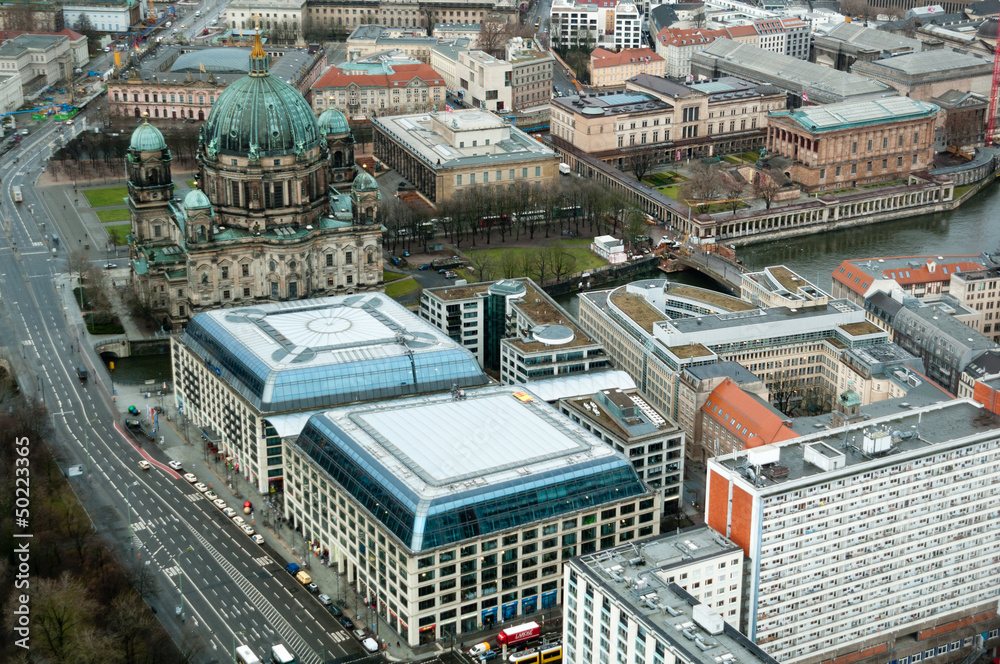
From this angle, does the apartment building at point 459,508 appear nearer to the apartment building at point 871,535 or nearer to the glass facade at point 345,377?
the glass facade at point 345,377

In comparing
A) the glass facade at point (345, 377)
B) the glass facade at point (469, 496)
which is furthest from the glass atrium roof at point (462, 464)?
the glass facade at point (345, 377)

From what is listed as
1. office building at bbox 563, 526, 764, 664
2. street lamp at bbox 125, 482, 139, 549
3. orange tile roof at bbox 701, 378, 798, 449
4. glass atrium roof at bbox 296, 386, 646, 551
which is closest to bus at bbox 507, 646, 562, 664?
office building at bbox 563, 526, 764, 664

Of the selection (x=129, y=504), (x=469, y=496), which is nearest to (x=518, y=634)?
(x=469, y=496)

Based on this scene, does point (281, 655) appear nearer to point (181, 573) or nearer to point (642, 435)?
point (181, 573)

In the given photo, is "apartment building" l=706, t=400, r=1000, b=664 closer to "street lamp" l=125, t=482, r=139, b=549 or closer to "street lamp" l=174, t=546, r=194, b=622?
"street lamp" l=174, t=546, r=194, b=622

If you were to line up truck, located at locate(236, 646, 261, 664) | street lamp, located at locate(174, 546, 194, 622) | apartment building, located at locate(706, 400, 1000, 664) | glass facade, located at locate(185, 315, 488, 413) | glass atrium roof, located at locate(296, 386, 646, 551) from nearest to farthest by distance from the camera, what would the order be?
1. apartment building, located at locate(706, 400, 1000, 664)
2. truck, located at locate(236, 646, 261, 664)
3. glass atrium roof, located at locate(296, 386, 646, 551)
4. street lamp, located at locate(174, 546, 194, 622)
5. glass facade, located at locate(185, 315, 488, 413)
